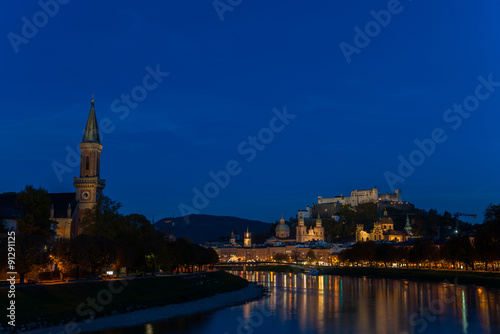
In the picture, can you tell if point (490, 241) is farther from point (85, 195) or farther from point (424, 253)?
point (85, 195)

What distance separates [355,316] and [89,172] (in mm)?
58229

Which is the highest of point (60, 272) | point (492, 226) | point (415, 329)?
point (492, 226)

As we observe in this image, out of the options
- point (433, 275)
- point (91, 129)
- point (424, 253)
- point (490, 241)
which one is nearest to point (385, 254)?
point (424, 253)

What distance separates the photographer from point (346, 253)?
6959 inches

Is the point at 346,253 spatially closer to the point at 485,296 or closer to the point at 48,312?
the point at 485,296

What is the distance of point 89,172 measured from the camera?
327 ft

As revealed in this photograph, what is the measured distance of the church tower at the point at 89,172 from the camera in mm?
97438

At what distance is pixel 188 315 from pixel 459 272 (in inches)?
2640

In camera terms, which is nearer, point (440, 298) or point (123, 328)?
point (123, 328)

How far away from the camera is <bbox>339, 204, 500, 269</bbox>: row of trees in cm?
9819

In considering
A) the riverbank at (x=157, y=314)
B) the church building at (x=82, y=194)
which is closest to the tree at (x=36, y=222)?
the riverbank at (x=157, y=314)

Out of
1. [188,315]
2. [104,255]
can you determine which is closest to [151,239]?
[104,255]

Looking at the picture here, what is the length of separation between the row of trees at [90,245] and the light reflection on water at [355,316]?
13420 millimetres

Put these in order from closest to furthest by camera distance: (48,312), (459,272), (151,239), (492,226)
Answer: (48,312)
(151,239)
(492,226)
(459,272)
